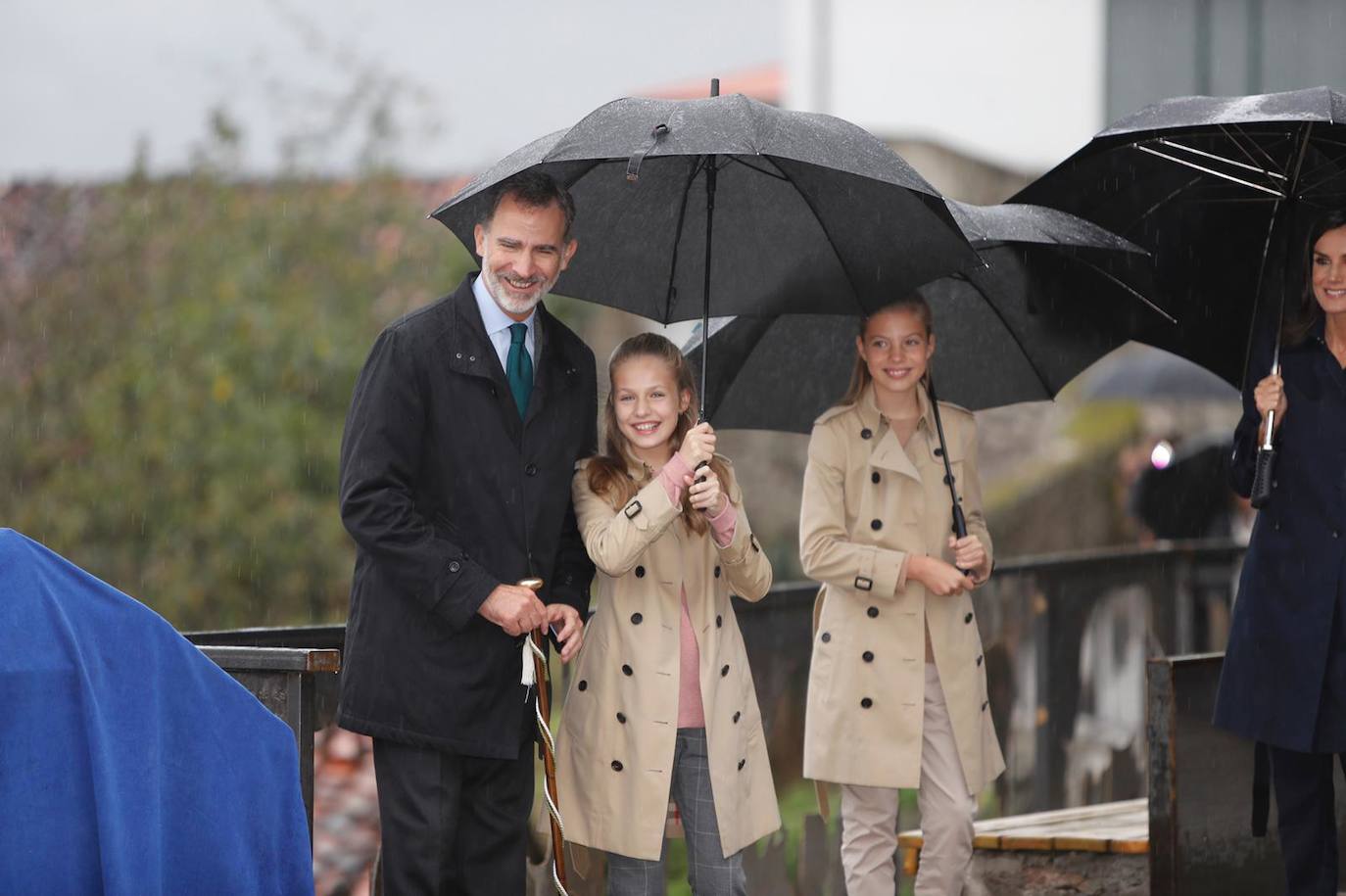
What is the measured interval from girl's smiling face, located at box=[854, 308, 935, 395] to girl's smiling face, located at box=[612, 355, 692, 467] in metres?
0.83

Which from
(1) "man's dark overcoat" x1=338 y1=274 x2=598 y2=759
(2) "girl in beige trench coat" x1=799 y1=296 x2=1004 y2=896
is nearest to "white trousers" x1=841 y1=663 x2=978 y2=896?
(2) "girl in beige trench coat" x1=799 y1=296 x2=1004 y2=896

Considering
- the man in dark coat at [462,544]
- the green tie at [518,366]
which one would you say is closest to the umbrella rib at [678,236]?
the man in dark coat at [462,544]

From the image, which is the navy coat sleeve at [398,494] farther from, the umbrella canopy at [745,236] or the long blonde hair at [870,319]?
the long blonde hair at [870,319]

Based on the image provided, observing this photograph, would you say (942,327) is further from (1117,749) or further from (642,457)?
(1117,749)

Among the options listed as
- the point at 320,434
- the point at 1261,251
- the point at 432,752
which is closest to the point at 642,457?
the point at 432,752

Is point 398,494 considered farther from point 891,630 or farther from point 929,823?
point 929,823

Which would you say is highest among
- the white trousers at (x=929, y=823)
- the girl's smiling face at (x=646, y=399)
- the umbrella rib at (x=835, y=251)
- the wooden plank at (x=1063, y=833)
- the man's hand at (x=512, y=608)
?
the umbrella rib at (x=835, y=251)

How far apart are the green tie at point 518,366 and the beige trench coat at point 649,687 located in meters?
0.32

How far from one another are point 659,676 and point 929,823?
3.82 feet

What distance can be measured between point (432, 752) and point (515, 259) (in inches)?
49.3

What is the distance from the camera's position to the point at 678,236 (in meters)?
5.34

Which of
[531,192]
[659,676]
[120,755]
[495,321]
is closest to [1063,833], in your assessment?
[659,676]

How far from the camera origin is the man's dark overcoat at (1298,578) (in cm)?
513

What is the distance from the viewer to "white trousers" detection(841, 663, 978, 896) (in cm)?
534
